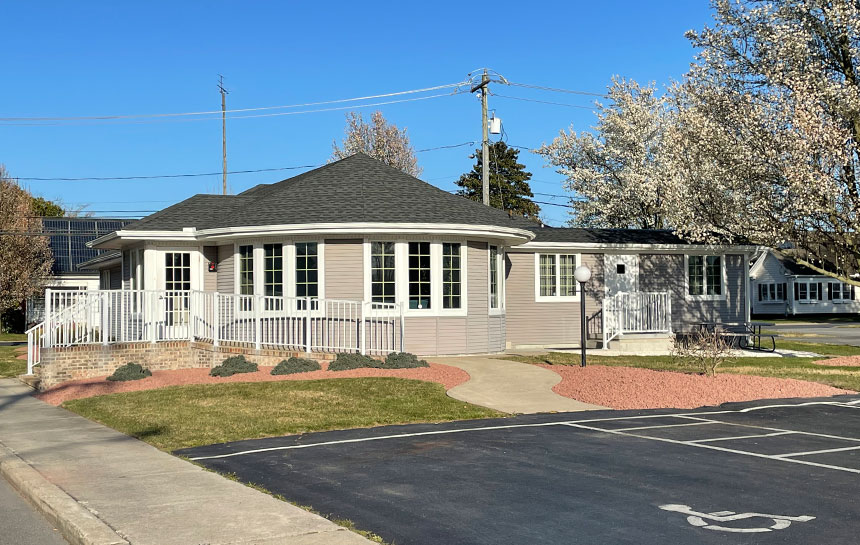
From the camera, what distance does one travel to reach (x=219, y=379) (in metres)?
17.1

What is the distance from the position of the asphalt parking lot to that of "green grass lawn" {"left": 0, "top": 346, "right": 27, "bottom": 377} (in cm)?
1373

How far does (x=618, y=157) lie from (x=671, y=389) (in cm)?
2987

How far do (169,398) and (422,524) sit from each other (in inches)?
359

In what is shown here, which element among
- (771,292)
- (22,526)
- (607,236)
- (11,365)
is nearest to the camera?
(22,526)

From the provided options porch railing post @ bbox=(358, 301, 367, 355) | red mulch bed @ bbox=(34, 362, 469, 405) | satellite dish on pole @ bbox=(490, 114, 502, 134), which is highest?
satellite dish on pole @ bbox=(490, 114, 502, 134)

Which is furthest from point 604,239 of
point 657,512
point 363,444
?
point 657,512

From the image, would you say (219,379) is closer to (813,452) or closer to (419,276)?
(419,276)

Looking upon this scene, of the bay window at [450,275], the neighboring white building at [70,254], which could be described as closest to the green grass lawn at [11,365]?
the bay window at [450,275]

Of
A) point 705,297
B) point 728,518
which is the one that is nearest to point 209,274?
point 705,297

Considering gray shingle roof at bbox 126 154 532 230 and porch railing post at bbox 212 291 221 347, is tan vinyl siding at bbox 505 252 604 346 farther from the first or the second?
porch railing post at bbox 212 291 221 347

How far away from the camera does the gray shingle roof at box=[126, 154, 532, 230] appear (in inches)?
808

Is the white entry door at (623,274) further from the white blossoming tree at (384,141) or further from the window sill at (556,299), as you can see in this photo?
the white blossoming tree at (384,141)

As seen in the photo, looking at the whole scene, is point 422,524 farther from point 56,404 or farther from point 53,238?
point 53,238

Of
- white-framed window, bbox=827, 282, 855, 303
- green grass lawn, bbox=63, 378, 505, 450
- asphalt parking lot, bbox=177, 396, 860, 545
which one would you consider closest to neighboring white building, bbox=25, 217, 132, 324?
green grass lawn, bbox=63, 378, 505, 450
